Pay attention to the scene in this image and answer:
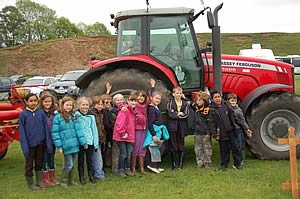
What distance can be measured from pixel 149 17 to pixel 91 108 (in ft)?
6.42

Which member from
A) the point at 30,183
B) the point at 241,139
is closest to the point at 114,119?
the point at 30,183

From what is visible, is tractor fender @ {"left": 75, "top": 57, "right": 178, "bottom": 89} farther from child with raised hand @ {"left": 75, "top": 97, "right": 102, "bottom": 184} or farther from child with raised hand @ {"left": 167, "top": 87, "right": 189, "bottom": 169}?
child with raised hand @ {"left": 75, "top": 97, "right": 102, "bottom": 184}

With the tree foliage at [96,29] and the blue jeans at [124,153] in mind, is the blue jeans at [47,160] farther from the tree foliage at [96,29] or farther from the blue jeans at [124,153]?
the tree foliage at [96,29]

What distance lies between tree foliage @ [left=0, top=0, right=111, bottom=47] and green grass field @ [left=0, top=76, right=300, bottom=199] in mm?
78480

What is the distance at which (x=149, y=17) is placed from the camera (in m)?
8.01

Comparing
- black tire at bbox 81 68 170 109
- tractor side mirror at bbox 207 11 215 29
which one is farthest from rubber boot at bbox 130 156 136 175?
tractor side mirror at bbox 207 11 215 29

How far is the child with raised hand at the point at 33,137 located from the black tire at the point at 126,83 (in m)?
1.31

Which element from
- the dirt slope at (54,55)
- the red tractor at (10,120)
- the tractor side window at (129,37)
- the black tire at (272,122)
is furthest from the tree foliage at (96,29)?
the black tire at (272,122)

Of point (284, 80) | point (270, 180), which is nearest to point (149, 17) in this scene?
point (284, 80)

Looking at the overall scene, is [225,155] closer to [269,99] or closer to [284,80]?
[269,99]

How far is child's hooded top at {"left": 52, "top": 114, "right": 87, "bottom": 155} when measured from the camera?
6.55 metres

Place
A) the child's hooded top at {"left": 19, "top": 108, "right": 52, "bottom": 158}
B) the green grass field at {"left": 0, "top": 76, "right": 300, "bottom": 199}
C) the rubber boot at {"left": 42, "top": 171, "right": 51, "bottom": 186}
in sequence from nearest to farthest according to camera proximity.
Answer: the green grass field at {"left": 0, "top": 76, "right": 300, "bottom": 199}
the child's hooded top at {"left": 19, "top": 108, "right": 52, "bottom": 158}
the rubber boot at {"left": 42, "top": 171, "right": 51, "bottom": 186}

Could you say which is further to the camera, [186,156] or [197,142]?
[186,156]

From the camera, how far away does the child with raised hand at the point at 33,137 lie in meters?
6.44
